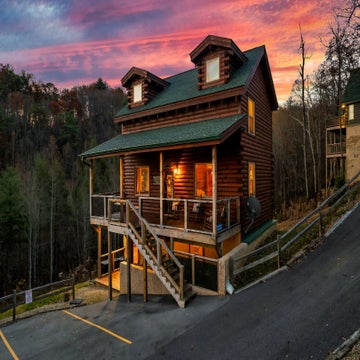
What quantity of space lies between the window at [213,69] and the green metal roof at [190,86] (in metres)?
0.66

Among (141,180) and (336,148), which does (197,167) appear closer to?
(141,180)

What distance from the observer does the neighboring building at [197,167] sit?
→ 8.38m

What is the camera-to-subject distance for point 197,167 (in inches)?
431

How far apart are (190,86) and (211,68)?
5.86 ft

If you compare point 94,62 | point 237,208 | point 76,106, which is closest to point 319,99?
point 237,208

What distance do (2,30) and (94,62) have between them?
11428mm

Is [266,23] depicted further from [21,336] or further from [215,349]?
[21,336]

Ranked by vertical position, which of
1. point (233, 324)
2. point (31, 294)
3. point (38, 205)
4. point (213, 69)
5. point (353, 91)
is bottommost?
point (31, 294)

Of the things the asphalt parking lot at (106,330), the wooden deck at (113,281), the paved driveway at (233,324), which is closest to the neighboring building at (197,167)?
the asphalt parking lot at (106,330)

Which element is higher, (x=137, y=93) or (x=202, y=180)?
(x=137, y=93)

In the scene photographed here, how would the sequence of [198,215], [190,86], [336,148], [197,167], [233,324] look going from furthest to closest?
[336,148] → [190,86] → [197,167] → [198,215] → [233,324]

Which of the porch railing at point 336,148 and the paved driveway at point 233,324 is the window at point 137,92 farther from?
the porch railing at point 336,148

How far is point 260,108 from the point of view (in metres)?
12.7

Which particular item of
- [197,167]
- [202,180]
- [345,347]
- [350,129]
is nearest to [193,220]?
[202,180]
